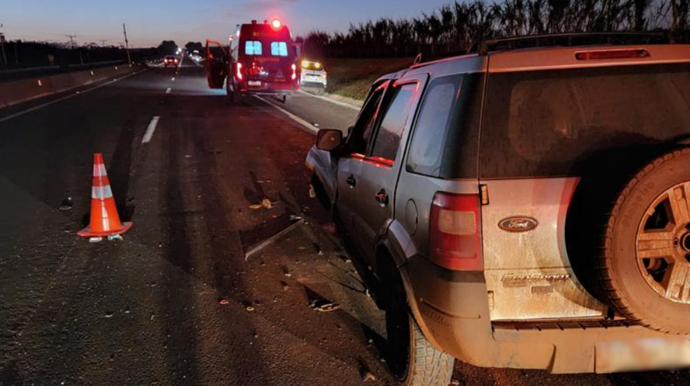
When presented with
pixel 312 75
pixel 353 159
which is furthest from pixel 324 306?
pixel 312 75

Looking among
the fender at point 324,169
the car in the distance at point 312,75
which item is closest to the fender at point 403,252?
the fender at point 324,169

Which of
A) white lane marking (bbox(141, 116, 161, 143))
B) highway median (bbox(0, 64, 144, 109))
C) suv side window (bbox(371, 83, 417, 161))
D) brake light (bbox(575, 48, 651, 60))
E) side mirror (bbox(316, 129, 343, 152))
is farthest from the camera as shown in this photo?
highway median (bbox(0, 64, 144, 109))

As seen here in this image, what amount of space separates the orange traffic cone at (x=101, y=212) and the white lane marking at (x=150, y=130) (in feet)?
18.5

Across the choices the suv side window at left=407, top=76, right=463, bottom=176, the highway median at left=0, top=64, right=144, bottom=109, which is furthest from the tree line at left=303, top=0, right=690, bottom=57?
the highway median at left=0, top=64, right=144, bottom=109

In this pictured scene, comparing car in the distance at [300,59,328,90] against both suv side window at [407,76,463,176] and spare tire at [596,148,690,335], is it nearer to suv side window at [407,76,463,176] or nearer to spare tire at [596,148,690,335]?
suv side window at [407,76,463,176]

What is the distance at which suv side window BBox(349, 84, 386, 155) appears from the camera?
12.9ft

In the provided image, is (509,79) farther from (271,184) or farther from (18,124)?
(18,124)

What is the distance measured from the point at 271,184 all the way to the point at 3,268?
12.0ft

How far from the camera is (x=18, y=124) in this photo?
12844 mm

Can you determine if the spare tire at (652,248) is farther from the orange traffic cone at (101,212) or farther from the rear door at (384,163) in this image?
the orange traffic cone at (101,212)

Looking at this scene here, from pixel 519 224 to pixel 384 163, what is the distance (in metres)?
1.07

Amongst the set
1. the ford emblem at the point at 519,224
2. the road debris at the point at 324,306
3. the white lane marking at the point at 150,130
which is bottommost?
the road debris at the point at 324,306

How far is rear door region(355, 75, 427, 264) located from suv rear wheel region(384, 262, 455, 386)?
440 mm

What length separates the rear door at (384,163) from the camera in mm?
2955
